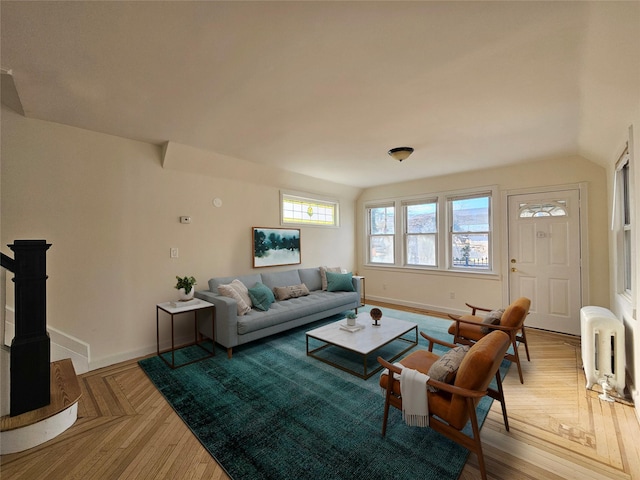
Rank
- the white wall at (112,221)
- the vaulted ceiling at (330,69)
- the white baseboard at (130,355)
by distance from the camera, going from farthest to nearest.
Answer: the white baseboard at (130,355) < the white wall at (112,221) < the vaulted ceiling at (330,69)

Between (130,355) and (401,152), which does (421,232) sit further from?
(130,355)

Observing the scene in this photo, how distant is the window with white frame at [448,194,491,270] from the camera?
4.54 m

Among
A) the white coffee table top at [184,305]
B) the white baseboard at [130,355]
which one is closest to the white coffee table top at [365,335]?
the white coffee table top at [184,305]

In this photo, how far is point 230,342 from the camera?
3098mm

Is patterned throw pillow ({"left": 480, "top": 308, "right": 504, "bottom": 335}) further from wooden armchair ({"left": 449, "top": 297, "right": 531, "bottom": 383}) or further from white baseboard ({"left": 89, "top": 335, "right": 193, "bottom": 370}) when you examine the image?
white baseboard ({"left": 89, "top": 335, "right": 193, "bottom": 370})

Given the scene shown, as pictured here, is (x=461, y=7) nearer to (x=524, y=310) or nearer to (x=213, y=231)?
(x=524, y=310)

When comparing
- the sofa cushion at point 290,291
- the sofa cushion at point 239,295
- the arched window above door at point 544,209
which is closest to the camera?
the sofa cushion at point 239,295

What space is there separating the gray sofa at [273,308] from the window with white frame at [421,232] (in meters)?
1.41

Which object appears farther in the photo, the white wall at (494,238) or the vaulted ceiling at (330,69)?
the white wall at (494,238)

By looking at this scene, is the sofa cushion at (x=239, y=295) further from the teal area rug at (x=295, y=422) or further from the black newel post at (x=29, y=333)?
the black newel post at (x=29, y=333)

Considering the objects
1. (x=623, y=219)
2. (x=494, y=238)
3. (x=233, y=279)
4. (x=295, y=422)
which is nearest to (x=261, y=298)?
Result: (x=233, y=279)

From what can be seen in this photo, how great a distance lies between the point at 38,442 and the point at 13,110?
9.10 feet

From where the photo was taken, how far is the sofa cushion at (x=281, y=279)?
430cm

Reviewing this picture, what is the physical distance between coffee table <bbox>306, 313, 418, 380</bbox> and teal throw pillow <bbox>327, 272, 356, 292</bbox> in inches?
48.9
